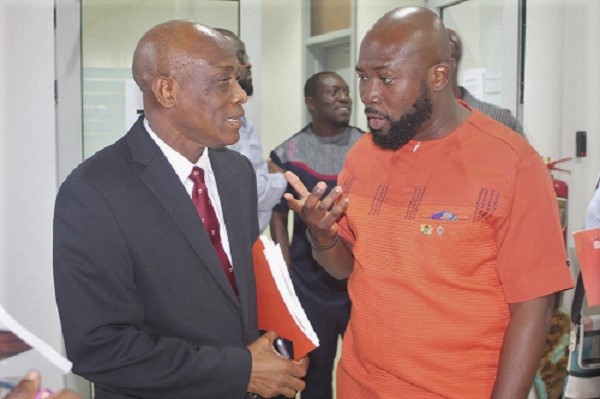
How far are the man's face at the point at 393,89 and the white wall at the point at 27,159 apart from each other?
2121mm

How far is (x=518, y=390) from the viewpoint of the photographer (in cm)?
166

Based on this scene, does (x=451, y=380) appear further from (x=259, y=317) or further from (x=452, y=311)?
(x=259, y=317)

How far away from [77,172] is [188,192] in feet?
0.85

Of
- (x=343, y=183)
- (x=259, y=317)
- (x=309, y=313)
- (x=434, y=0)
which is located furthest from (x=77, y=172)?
(x=434, y=0)

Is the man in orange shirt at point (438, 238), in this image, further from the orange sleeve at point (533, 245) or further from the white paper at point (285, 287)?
the white paper at point (285, 287)

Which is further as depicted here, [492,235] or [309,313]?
[309,313]

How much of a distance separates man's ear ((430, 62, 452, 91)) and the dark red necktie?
2.02 ft

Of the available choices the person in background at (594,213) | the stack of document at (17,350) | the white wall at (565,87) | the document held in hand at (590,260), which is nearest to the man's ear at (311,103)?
the white wall at (565,87)

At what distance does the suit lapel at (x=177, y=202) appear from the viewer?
5.20 ft

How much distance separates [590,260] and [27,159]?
2.49 meters

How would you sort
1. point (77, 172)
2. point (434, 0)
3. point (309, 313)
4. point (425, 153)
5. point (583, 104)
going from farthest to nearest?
point (434, 0), point (583, 104), point (309, 313), point (425, 153), point (77, 172)

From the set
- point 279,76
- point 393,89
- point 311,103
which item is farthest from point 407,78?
point 279,76

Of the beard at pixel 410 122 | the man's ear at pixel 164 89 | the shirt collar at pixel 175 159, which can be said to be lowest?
the shirt collar at pixel 175 159

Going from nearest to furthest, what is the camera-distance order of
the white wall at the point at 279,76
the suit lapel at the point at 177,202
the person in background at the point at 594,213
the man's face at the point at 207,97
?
the suit lapel at the point at 177,202, the man's face at the point at 207,97, the person in background at the point at 594,213, the white wall at the point at 279,76
